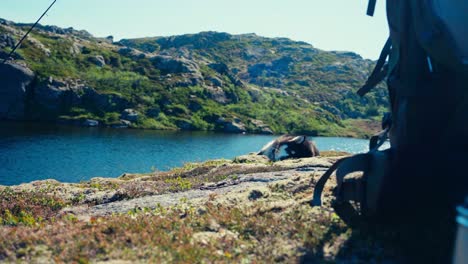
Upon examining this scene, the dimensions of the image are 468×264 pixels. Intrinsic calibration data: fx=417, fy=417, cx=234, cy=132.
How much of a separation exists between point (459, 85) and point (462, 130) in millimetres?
834

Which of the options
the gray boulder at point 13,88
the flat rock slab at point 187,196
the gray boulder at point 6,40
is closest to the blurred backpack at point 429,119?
the flat rock slab at point 187,196

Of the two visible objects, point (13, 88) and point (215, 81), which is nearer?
point (13, 88)

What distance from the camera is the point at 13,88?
414ft

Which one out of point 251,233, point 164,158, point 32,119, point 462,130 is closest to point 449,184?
point 462,130

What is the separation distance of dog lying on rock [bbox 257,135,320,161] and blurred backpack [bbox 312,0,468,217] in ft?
71.4

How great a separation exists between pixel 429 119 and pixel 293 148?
22.3 meters

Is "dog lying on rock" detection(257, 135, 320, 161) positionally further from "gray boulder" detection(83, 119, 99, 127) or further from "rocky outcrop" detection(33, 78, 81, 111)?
"rocky outcrop" detection(33, 78, 81, 111)

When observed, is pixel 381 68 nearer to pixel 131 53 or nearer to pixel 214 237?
pixel 214 237

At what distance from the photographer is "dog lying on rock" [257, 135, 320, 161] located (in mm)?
29969

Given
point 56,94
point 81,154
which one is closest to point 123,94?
point 56,94

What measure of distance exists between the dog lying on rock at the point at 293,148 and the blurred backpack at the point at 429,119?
71.4ft

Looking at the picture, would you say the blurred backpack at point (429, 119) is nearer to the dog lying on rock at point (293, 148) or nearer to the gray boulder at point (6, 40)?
the dog lying on rock at point (293, 148)

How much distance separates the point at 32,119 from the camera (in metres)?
124

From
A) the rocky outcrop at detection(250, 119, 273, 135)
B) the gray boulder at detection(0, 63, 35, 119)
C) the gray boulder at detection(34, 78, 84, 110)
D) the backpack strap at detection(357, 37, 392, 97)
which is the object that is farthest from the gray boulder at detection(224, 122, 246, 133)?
the backpack strap at detection(357, 37, 392, 97)
